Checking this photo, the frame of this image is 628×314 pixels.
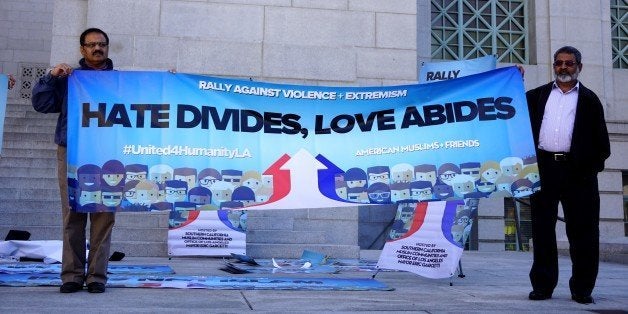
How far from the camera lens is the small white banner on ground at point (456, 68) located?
12.2 m

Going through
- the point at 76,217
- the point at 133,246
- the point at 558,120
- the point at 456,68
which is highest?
the point at 456,68

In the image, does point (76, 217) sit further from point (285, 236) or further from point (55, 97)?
point (285, 236)

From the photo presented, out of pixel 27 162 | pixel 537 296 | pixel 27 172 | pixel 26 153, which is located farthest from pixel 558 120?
pixel 26 153

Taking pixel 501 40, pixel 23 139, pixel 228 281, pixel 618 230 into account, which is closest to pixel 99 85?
pixel 228 281

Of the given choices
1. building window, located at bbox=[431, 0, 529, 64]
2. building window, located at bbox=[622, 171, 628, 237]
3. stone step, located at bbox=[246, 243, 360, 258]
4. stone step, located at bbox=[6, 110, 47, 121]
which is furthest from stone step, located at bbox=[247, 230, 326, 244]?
building window, located at bbox=[622, 171, 628, 237]

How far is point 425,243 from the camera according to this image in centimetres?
761

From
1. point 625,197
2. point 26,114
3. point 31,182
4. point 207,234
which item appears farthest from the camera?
point 625,197

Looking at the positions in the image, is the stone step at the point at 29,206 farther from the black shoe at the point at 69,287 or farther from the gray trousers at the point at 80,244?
the black shoe at the point at 69,287

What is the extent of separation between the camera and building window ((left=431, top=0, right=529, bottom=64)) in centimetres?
1853

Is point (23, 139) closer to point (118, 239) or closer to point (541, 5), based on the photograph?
point (118, 239)

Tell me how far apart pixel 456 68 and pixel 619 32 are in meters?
9.67

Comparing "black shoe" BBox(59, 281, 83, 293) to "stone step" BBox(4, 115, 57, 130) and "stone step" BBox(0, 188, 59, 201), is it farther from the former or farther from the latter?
"stone step" BBox(4, 115, 57, 130)

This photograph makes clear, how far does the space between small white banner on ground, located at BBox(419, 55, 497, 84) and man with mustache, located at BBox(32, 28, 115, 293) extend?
745 centimetres

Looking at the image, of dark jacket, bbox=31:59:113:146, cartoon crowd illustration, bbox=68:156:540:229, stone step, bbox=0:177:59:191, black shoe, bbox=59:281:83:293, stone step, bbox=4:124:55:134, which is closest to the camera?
black shoe, bbox=59:281:83:293
